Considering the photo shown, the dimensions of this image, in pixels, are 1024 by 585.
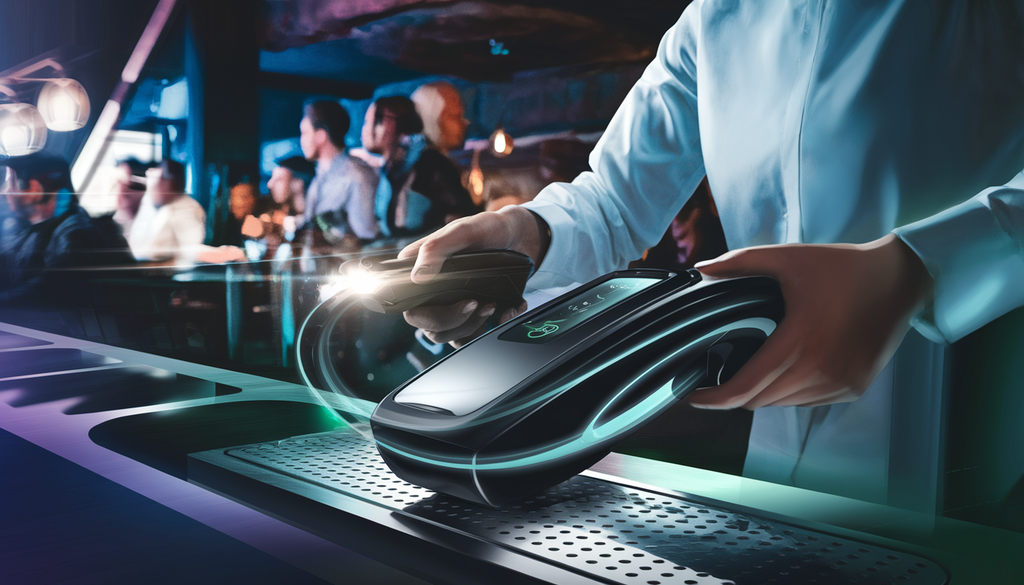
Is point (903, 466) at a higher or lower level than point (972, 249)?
lower

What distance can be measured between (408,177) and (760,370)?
65 cm

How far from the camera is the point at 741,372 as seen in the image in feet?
1.25

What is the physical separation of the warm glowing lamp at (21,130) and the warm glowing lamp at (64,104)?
17 millimetres

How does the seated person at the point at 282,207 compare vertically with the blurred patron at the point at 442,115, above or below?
below

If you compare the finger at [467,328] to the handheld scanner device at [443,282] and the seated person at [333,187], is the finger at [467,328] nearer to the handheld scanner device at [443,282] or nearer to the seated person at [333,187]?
the handheld scanner device at [443,282]

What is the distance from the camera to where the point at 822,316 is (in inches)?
15.3

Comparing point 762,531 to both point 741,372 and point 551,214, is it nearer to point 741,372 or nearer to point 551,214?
point 741,372

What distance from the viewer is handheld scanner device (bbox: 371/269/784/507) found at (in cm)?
34

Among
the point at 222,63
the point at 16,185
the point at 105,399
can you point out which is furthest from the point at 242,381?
→ the point at 16,185

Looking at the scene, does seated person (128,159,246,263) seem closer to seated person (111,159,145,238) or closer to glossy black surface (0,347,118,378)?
seated person (111,159,145,238)

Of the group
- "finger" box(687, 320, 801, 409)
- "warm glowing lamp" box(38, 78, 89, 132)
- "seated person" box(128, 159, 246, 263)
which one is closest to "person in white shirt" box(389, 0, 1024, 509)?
"finger" box(687, 320, 801, 409)

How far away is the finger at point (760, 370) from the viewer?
0.38m

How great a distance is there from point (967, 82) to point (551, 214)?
311mm

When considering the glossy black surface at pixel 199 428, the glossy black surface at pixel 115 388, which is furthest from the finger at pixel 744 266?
the glossy black surface at pixel 115 388
